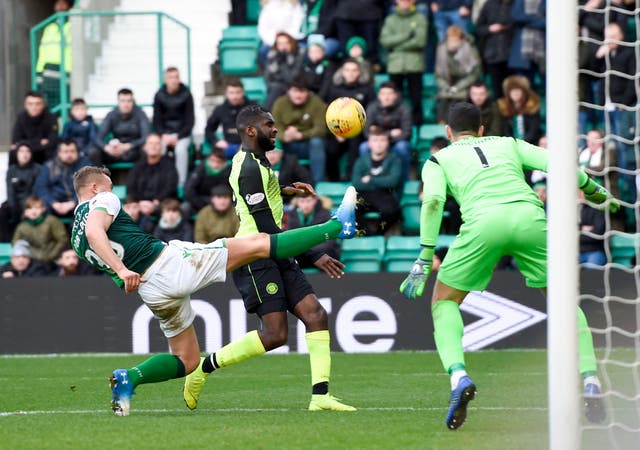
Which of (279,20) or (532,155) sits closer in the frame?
(532,155)

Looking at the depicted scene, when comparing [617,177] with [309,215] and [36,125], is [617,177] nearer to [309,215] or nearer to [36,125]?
[309,215]

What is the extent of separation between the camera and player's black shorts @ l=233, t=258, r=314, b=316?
8.60 m

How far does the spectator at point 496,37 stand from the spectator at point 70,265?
5729 mm

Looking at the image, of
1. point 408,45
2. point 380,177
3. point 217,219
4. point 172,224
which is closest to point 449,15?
point 408,45

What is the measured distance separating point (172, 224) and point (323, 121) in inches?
91.5

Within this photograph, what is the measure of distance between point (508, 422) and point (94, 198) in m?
2.92

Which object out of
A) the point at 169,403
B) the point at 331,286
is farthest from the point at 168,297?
the point at 331,286

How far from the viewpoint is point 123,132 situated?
17359 millimetres

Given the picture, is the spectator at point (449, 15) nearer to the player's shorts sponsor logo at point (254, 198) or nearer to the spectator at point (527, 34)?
the spectator at point (527, 34)

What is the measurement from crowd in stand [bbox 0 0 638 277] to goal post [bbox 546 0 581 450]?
30.4 ft

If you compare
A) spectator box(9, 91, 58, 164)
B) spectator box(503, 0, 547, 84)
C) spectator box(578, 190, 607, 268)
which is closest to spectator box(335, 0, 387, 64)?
spectator box(503, 0, 547, 84)

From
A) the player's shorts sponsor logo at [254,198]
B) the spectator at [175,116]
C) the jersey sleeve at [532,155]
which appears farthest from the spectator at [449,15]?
the jersey sleeve at [532,155]

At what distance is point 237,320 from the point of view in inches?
577

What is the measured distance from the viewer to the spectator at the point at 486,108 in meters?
15.8
